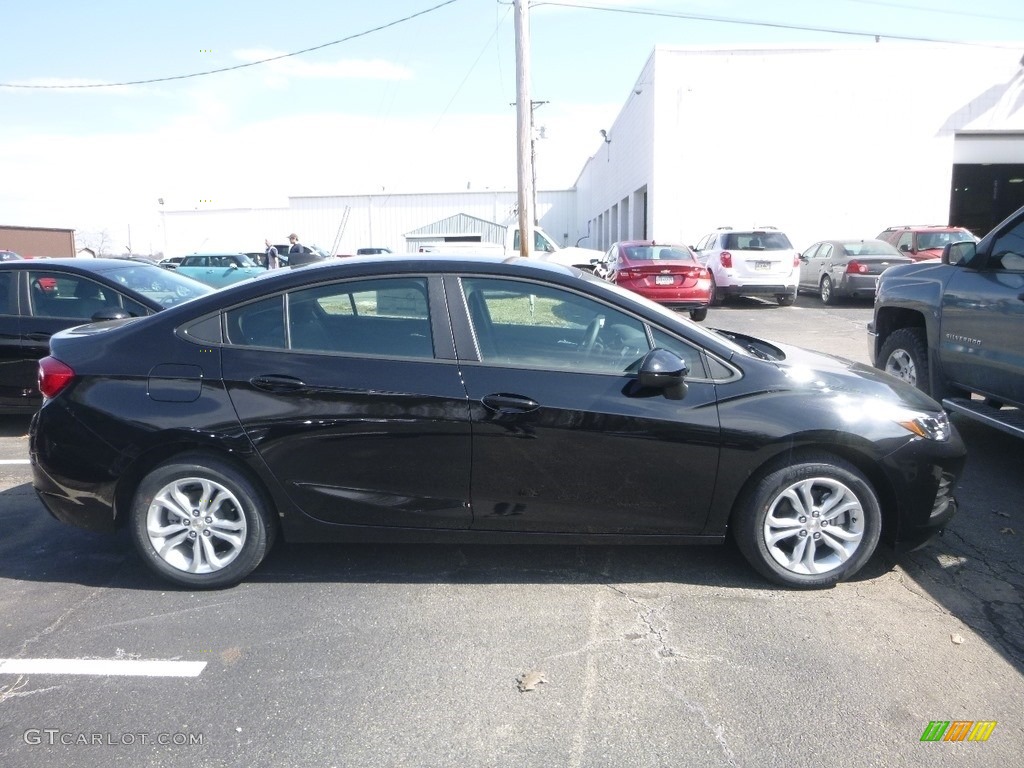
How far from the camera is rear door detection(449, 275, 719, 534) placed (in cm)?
383

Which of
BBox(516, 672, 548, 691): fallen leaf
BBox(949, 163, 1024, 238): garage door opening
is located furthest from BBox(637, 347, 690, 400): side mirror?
BBox(949, 163, 1024, 238): garage door opening

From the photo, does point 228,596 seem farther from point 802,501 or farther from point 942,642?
point 942,642

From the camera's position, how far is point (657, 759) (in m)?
2.78

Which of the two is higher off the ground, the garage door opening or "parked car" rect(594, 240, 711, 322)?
the garage door opening

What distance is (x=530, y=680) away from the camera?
128 inches

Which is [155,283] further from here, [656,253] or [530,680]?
[656,253]

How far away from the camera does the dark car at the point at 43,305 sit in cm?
694

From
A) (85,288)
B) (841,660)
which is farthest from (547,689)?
(85,288)

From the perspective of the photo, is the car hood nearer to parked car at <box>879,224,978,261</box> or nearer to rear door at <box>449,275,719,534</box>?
rear door at <box>449,275,719,534</box>

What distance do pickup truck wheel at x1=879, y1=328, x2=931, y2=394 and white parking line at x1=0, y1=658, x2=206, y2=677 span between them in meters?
5.58

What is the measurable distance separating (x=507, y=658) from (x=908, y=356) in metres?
4.94

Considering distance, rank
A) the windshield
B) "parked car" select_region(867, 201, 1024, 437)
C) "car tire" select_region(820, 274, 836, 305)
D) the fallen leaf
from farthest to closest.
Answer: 1. "car tire" select_region(820, 274, 836, 305)
2. the windshield
3. "parked car" select_region(867, 201, 1024, 437)
4. the fallen leaf

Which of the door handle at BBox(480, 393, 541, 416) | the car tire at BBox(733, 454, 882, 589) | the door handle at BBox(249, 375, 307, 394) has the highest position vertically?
the door handle at BBox(249, 375, 307, 394)

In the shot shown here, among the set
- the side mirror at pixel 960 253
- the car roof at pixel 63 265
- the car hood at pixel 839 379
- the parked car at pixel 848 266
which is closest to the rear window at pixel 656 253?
the parked car at pixel 848 266
